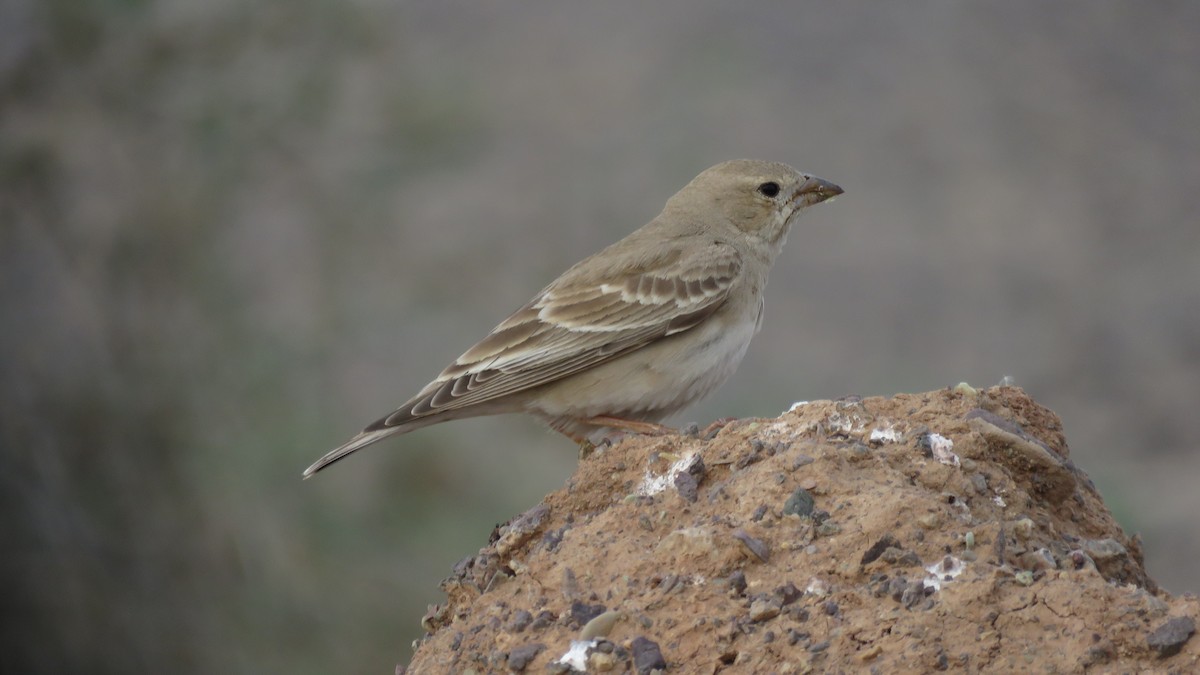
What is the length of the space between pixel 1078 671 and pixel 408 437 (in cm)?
784

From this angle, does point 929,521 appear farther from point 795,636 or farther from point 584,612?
point 584,612

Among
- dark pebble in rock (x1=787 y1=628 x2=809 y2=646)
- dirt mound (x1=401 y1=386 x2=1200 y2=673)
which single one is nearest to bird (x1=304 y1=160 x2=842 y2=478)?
dirt mound (x1=401 y1=386 x2=1200 y2=673)

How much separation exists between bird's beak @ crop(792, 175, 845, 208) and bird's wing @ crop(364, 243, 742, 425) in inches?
22.0

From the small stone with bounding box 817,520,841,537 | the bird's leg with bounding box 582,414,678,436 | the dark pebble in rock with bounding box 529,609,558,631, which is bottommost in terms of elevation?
the dark pebble in rock with bounding box 529,609,558,631

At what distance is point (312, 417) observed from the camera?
1063 cm

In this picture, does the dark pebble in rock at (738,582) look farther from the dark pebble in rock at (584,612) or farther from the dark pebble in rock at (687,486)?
the dark pebble in rock at (687,486)

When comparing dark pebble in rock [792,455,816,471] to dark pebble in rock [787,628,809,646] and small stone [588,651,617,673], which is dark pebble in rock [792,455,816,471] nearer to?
dark pebble in rock [787,628,809,646]

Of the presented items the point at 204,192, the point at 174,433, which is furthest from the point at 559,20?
the point at 174,433

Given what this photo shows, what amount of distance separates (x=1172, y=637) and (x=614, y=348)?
2.95 metres

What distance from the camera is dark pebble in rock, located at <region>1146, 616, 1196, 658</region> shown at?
2992 mm

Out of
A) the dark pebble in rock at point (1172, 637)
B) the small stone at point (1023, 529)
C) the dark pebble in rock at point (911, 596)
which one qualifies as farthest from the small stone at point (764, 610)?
the dark pebble in rock at point (1172, 637)

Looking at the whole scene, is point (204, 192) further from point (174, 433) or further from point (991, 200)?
point (991, 200)

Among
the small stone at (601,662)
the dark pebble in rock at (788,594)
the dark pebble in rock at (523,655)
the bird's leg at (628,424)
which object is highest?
the dark pebble in rock at (788,594)

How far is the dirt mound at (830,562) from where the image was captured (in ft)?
10.1
